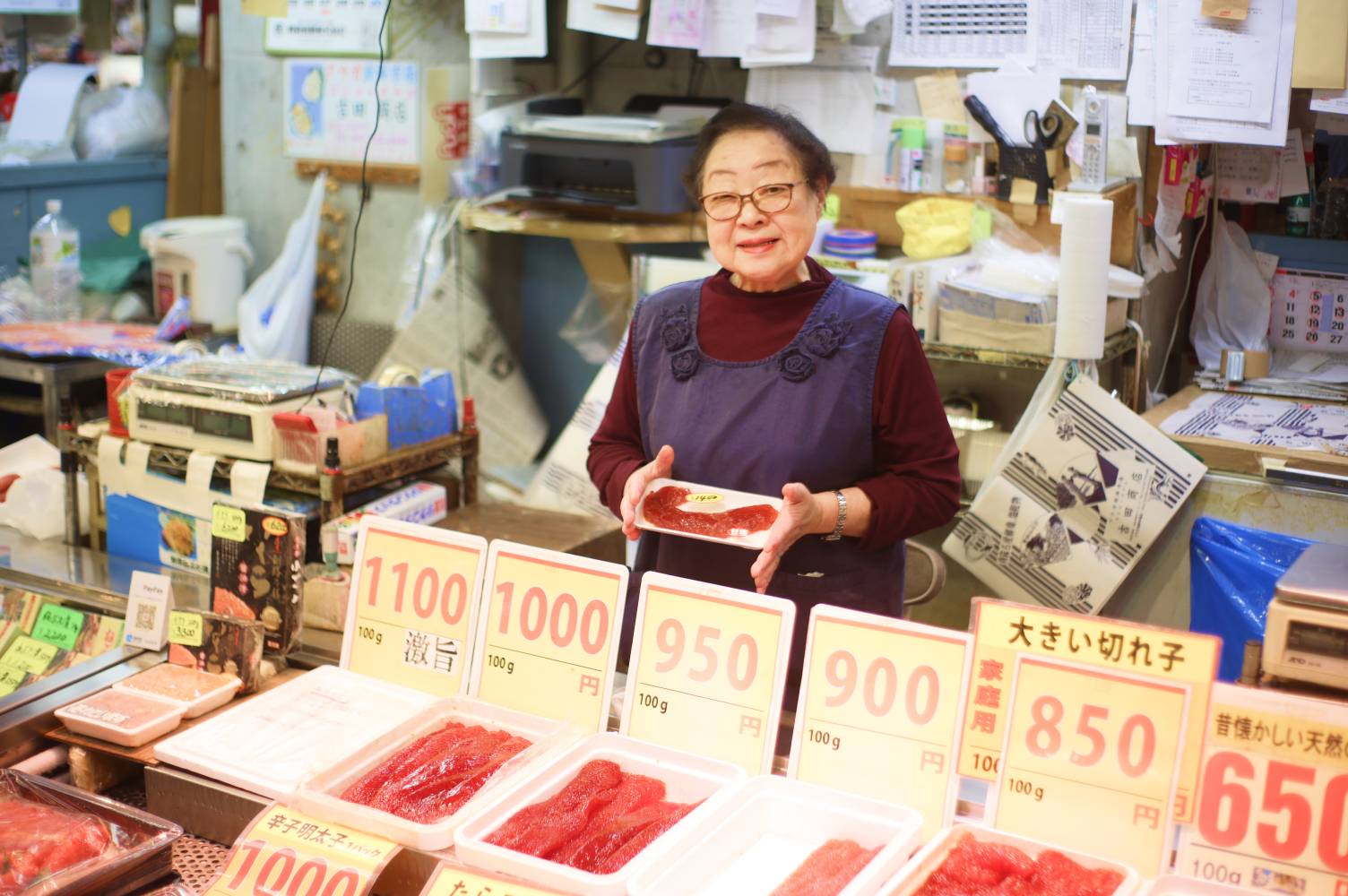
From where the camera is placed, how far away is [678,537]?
Answer: 7.51ft

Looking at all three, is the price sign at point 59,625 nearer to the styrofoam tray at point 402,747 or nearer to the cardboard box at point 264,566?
the cardboard box at point 264,566

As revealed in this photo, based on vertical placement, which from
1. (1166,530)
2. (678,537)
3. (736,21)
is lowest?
(1166,530)

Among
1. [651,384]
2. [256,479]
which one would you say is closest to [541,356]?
[256,479]

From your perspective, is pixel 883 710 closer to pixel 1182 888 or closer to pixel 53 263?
pixel 1182 888

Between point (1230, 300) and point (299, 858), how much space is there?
357cm

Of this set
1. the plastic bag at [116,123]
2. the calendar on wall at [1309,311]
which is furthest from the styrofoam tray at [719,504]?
the plastic bag at [116,123]

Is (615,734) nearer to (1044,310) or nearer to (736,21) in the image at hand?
(1044,310)

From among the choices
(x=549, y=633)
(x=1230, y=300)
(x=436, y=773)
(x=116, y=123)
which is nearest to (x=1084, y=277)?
(x=1230, y=300)

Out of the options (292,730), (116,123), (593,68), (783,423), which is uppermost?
(593,68)

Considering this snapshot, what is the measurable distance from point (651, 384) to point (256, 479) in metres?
1.09

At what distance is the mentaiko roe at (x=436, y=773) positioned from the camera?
5.36ft

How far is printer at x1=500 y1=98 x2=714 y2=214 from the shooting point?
4.22m

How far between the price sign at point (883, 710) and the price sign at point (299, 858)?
1.71 ft

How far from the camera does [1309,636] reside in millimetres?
1523
